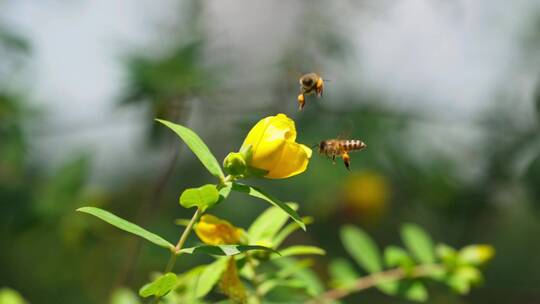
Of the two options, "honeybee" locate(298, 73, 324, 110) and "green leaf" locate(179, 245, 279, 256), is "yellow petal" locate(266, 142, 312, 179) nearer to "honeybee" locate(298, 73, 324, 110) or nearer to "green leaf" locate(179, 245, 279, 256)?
"green leaf" locate(179, 245, 279, 256)

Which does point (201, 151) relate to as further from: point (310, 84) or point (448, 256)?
point (448, 256)

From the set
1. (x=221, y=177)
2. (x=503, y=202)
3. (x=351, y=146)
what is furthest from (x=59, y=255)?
(x=221, y=177)

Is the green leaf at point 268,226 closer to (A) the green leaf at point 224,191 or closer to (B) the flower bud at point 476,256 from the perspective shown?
(A) the green leaf at point 224,191

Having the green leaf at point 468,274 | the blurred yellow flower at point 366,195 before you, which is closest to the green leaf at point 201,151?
the green leaf at point 468,274

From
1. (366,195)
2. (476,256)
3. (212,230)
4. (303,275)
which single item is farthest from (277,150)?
(366,195)

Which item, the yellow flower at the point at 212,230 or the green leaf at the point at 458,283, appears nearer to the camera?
the yellow flower at the point at 212,230

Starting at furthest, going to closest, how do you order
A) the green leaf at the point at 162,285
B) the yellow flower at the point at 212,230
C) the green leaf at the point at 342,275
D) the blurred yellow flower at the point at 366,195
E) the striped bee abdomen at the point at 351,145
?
the blurred yellow flower at the point at 366,195 → the green leaf at the point at 342,275 → the striped bee abdomen at the point at 351,145 → the yellow flower at the point at 212,230 → the green leaf at the point at 162,285
